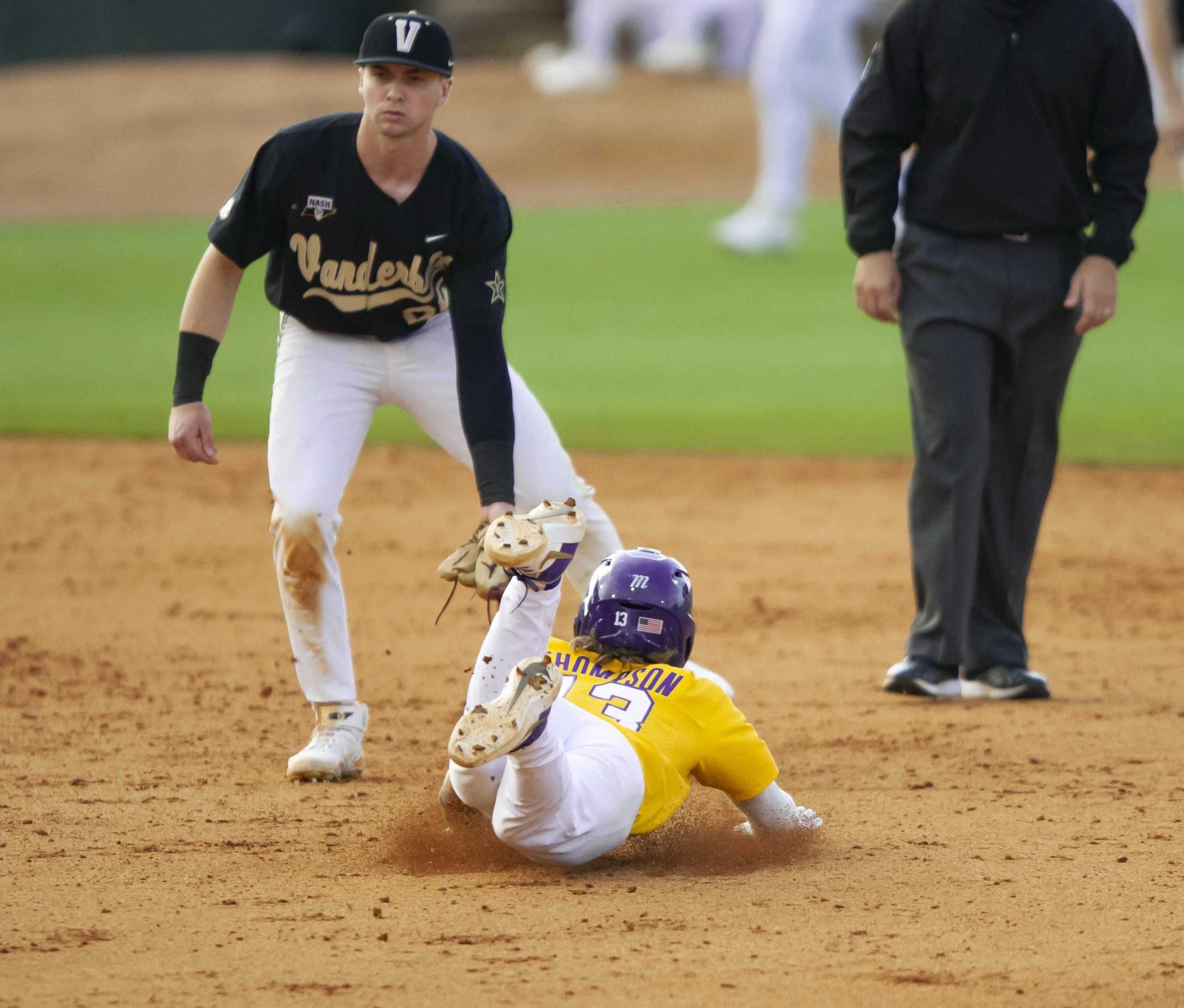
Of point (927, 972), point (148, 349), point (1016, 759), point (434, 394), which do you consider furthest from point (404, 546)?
point (148, 349)

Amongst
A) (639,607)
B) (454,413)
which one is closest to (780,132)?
(454,413)

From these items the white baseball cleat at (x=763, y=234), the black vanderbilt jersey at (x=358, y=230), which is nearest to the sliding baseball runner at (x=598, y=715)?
the black vanderbilt jersey at (x=358, y=230)

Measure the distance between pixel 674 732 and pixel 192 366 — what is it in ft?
5.19

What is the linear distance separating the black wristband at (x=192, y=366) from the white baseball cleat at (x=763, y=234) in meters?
12.0

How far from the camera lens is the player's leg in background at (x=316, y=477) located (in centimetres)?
410

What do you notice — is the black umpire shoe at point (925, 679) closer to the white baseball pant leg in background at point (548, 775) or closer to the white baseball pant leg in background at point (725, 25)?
the white baseball pant leg in background at point (548, 775)

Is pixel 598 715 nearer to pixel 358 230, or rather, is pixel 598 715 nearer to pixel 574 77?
pixel 358 230

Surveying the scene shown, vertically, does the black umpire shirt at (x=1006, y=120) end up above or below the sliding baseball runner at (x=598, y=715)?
above

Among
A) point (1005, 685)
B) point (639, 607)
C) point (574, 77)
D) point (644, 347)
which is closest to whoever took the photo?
point (639, 607)

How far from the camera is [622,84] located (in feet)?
83.4

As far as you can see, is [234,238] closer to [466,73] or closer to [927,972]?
[927,972]

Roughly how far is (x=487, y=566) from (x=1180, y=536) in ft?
14.5

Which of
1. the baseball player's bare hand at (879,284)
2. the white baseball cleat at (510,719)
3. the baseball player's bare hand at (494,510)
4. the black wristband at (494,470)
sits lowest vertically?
the white baseball cleat at (510,719)

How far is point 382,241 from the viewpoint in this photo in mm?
4062
